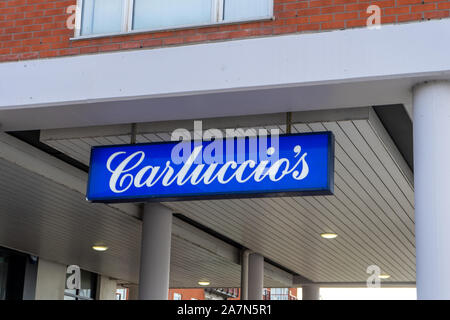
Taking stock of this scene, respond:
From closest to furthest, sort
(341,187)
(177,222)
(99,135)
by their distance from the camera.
Answer: (99,135) → (341,187) → (177,222)

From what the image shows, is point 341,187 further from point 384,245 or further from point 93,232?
point 93,232

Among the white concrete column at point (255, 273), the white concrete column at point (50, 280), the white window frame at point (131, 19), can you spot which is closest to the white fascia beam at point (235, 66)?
the white window frame at point (131, 19)

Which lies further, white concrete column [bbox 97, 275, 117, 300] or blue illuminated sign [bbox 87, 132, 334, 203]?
white concrete column [bbox 97, 275, 117, 300]

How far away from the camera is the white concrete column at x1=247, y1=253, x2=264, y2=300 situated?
1805 centimetres

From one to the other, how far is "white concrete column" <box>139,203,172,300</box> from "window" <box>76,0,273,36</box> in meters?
5.00

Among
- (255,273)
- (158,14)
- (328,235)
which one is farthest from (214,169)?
(255,273)

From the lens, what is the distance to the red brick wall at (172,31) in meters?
7.25

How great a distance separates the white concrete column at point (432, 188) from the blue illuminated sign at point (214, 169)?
0.87 m

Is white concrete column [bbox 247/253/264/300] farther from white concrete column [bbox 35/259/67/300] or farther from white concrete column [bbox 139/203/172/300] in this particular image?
white concrete column [bbox 139/203/172/300]

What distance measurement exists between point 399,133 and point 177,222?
6.59 m

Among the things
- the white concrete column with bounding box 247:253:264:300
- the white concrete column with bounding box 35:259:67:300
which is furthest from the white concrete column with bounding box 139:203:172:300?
the white concrete column with bounding box 35:259:67:300

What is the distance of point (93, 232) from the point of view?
15562 millimetres
